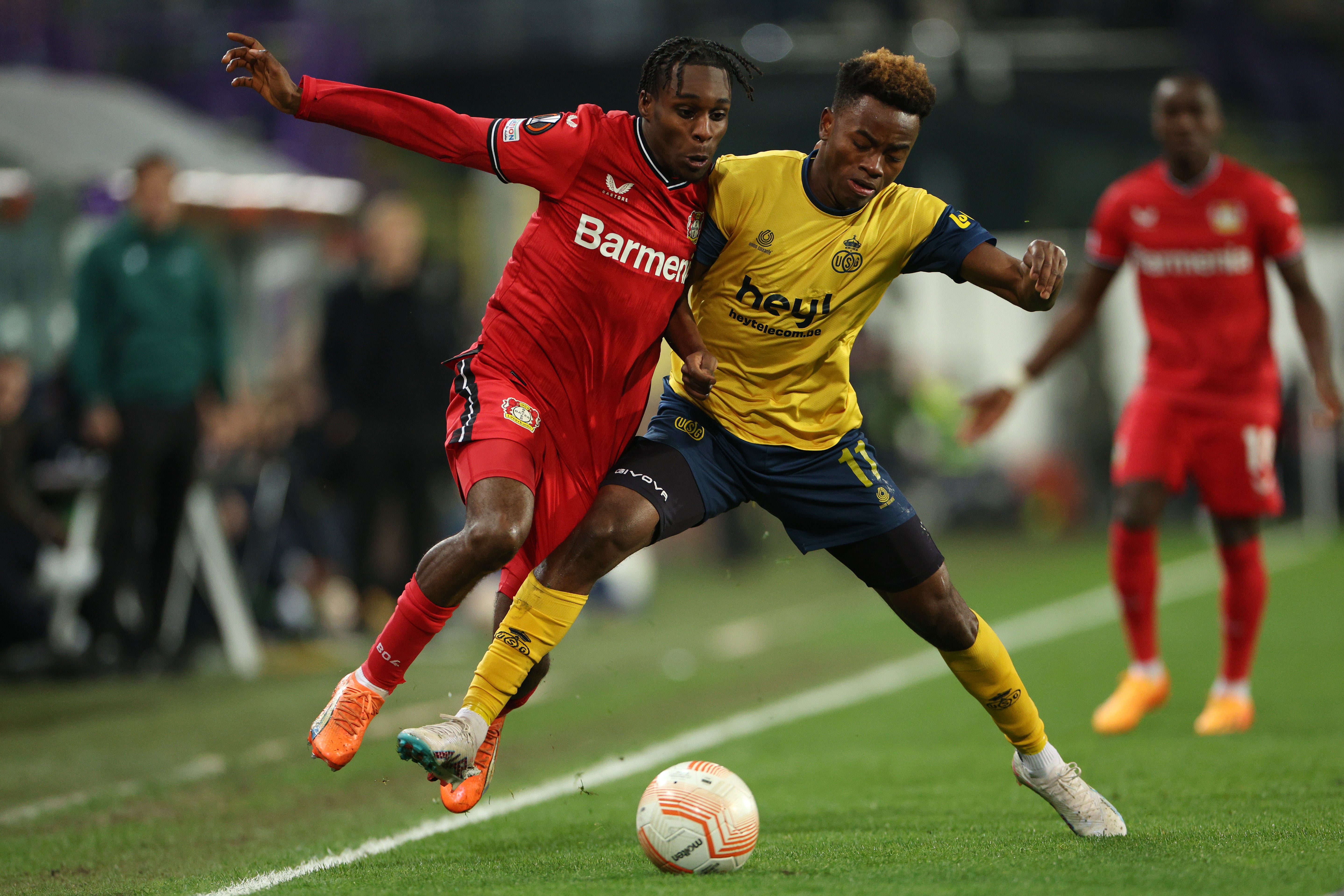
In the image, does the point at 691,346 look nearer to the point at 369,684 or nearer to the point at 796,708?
the point at 369,684

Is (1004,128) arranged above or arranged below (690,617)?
above

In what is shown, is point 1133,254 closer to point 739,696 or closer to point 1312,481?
point 739,696

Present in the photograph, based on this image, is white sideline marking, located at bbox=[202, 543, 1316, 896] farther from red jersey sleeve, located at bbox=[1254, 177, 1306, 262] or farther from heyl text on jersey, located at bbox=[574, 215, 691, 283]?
red jersey sleeve, located at bbox=[1254, 177, 1306, 262]

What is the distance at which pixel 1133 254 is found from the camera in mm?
7355

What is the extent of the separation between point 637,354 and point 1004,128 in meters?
17.5

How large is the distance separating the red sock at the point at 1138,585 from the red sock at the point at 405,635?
3804 millimetres

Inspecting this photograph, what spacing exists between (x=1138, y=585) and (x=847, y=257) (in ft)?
10.7

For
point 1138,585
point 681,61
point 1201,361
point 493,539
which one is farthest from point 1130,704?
point 681,61

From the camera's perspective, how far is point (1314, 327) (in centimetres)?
714

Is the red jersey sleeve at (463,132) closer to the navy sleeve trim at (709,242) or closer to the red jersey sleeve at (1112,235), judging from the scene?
the navy sleeve trim at (709,242)

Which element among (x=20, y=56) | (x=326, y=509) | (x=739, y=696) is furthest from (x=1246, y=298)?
(x=20, y=56)

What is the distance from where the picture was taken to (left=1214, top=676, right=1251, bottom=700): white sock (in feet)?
23.6

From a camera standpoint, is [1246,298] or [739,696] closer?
[1246,298]

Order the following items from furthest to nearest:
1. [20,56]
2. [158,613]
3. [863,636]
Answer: [20,56]
[863,636]
[158,613]
